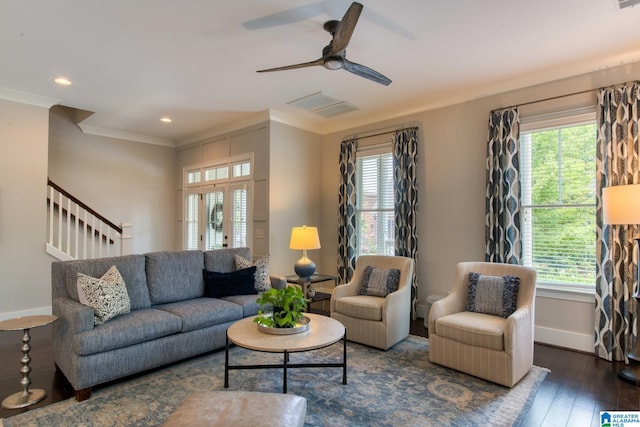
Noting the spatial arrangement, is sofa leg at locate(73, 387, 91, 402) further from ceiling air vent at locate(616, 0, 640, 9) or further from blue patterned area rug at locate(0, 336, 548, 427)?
ceiling air vent at locate(616, 0, 640, 9)

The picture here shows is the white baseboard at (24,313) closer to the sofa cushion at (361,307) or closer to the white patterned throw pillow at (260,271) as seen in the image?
the white patterned throw pillow at (260,271)

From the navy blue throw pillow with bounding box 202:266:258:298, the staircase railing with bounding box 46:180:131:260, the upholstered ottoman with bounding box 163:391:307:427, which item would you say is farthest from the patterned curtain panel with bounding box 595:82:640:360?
the staircase railing with bounding box 46:180:131:260

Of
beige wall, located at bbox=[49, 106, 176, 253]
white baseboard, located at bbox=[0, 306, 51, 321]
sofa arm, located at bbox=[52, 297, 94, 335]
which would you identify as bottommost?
white baseboard, located at bbox=[0, 306, 51, 321]

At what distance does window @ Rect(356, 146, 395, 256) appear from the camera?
17.6ft

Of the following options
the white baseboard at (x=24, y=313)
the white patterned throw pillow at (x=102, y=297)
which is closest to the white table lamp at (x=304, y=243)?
the white patterned throw pillow at (x=102, y=297)

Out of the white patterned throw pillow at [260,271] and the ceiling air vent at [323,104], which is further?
the ceiling air vent at [323,104]

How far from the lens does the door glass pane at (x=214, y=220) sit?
247 inches

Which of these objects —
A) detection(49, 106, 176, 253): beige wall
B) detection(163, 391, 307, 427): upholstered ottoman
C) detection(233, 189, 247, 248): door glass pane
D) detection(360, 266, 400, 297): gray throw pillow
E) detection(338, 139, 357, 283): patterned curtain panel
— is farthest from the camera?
detection(49, 106, 176, 253): beige wall

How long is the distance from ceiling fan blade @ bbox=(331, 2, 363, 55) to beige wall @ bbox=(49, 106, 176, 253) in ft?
17.9

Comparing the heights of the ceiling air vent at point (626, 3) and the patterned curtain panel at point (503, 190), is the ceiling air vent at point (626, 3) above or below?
above

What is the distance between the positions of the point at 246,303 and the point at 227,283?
360 millimetres

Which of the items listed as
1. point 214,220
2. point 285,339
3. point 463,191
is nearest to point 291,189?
point 214,220

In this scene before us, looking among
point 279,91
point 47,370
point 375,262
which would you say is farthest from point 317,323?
point 279,91

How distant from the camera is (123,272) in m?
3.33
